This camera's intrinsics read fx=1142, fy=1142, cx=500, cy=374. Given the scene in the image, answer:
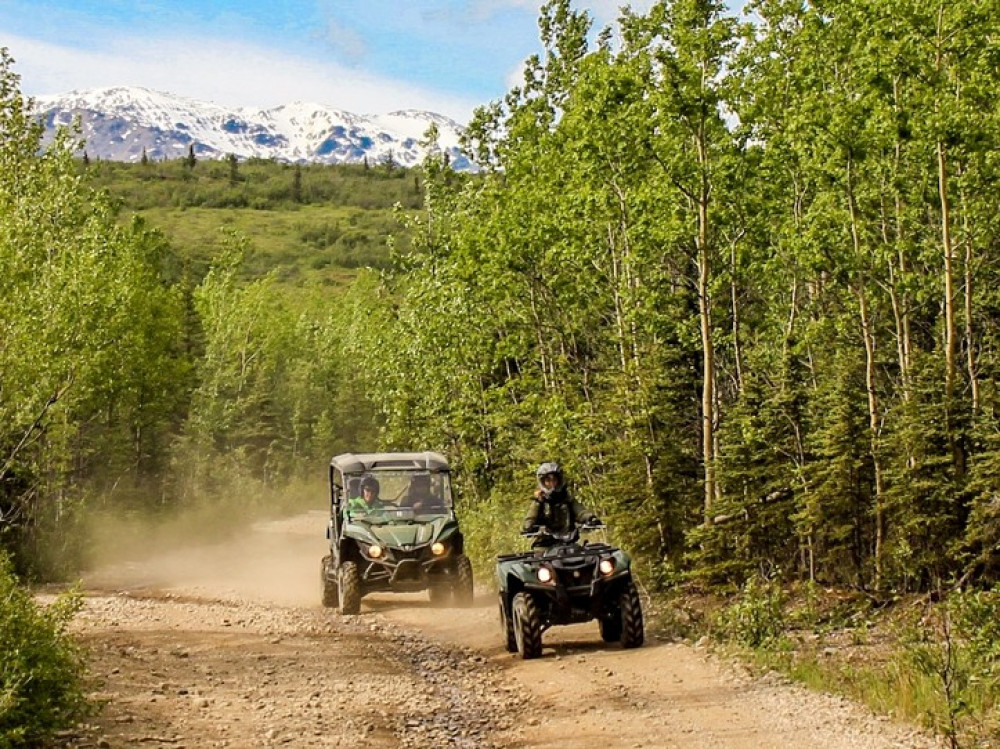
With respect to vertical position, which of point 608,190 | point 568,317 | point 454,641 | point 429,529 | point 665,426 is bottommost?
point 454,641

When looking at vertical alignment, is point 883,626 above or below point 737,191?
below

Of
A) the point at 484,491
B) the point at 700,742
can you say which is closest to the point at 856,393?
the point at 700,742

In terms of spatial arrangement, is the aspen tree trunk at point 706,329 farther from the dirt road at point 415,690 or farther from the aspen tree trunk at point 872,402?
the dirt road at point 415,690

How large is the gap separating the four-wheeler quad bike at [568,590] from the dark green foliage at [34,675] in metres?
4.99

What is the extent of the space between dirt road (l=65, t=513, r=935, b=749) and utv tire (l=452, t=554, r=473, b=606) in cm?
48

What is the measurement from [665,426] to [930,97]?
7.06 metres

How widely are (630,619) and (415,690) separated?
2.72m

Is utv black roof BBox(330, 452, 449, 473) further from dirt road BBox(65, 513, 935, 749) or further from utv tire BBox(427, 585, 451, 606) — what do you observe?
dirt road BBox(65, 513, 935, 749)

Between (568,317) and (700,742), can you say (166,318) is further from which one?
(700,742)

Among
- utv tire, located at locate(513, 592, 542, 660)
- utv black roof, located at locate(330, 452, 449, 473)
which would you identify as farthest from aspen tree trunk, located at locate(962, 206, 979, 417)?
utv black roof, located at locate(330, 452, 449, 473)

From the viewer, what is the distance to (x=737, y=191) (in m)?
19.9

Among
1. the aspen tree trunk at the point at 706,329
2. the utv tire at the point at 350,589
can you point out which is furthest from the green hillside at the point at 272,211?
the aspen tree trunk at the point at 706,329

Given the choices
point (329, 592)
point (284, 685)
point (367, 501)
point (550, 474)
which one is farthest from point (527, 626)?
point (329, 592)

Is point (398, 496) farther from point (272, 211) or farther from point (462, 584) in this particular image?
point (272, 211)
